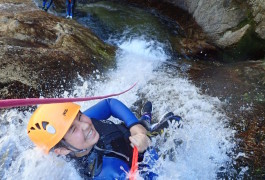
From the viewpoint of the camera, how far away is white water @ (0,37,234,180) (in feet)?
10.2

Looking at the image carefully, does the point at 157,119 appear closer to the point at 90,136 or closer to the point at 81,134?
the point at 90,136

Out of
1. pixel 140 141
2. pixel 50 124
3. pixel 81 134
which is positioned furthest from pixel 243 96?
pixel 50 124

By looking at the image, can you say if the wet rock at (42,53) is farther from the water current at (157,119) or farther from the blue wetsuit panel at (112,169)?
the blue wetsuit panel at (112,169)

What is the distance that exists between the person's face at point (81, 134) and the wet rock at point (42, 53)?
2.15 meters

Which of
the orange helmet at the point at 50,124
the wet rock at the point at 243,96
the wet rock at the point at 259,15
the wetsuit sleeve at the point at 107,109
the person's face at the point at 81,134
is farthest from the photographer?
the wet rock at the point at 259,15

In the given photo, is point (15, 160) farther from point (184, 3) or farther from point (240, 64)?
point (184, 3)

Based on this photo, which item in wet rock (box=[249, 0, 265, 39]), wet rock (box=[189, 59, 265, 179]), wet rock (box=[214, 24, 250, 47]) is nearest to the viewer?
wet rock (box=[189, 59, 265, 179])

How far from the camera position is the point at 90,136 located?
8.71 feet

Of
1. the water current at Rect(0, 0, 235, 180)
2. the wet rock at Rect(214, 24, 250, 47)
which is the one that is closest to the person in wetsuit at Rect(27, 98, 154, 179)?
the water current at Rect(0, 0, 235, 180)

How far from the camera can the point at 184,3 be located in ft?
27.7

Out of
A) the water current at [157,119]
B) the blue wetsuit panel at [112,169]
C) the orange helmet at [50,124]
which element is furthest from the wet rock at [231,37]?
the orange helmet at [50,124]

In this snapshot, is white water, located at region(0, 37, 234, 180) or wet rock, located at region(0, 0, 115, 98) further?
wet rock, located at region(0, 0, 115, 98)

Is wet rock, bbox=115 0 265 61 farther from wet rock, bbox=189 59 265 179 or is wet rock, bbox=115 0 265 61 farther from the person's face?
the person's face

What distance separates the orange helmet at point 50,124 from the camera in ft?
7.94
